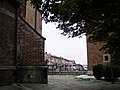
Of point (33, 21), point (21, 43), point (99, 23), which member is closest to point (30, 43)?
point (21, 43)

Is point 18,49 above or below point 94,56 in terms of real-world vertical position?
below

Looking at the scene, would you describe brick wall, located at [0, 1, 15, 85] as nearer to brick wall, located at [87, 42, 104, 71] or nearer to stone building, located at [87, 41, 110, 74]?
stone building, located at [87, 41, 110, 74]

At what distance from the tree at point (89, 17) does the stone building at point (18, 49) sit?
3255 mm

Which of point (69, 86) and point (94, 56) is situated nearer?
point (69, 86)

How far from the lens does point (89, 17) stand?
13102 mm

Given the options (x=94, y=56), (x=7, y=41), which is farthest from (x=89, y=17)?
(x=94, y=56)

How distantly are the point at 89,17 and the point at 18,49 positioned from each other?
251 inches

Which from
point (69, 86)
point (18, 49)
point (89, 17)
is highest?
point (89, 17)

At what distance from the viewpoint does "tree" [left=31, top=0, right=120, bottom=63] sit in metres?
11.0

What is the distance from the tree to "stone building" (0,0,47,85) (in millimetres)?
3255

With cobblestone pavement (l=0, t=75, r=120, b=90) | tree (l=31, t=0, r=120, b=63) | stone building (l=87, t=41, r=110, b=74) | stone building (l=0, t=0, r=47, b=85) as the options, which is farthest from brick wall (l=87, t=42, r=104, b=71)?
tree (l=31, t=0, r=120, b=63)

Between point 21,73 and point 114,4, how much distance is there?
8.64m

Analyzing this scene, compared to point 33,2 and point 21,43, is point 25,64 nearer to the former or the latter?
point 21,43

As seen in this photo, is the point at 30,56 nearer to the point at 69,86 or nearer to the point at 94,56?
the point at 69,86
